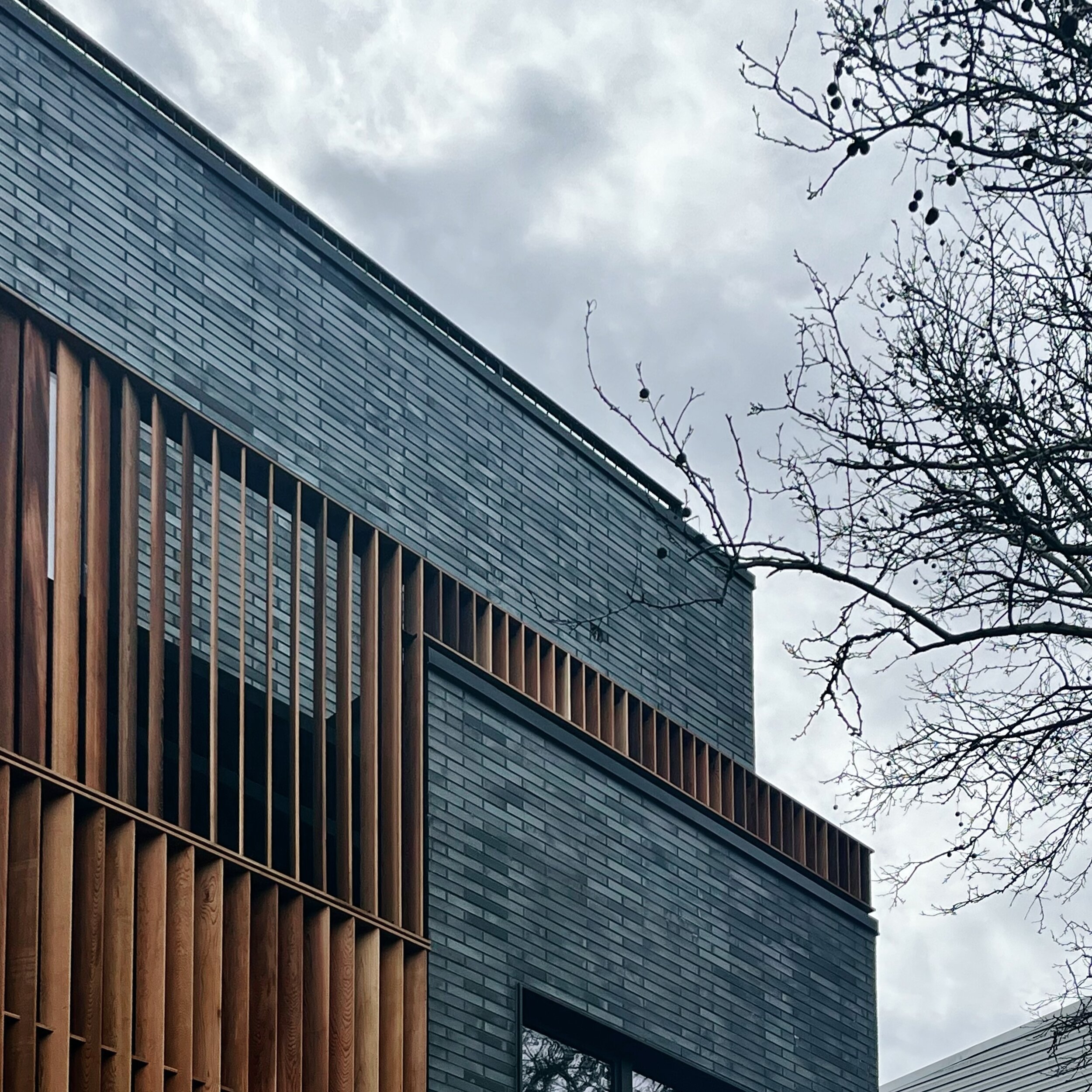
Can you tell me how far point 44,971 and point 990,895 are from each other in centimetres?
413

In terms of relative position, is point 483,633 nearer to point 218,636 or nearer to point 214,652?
point 218,636

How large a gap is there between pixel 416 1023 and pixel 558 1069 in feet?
6.62

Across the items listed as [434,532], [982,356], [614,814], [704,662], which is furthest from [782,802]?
[982,356]

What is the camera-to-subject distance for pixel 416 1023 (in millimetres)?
10961

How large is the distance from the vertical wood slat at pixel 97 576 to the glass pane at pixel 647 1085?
568 centimetres

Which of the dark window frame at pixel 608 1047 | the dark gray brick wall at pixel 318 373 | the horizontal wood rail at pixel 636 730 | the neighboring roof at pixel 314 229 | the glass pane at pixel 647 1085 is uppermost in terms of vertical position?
the neighboring roof at pixel 314 229

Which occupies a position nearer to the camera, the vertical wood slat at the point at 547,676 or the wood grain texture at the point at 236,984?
the wood grain texture at the point at 236,984

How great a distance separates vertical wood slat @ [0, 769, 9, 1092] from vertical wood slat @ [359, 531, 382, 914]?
2677 mm

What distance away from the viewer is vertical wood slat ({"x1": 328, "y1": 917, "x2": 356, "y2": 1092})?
10211 millimetres

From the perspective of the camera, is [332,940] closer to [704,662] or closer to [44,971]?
[44,971]

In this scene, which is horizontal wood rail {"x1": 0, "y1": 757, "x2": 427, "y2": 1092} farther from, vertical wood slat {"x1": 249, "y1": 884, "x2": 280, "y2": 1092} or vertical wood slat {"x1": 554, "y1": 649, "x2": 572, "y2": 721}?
vertical wood slat {"x1": 554, "y1": 649, "x2": 572, "y2": 721}

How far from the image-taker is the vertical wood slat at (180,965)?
9.07 meters

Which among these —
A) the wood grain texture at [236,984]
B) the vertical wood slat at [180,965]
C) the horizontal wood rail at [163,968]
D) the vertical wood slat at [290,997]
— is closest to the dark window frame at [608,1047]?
the horizontal wood rail at [163,968]

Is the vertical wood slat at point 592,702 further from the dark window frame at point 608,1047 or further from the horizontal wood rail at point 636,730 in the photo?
the dark window frame at point 608,1047
